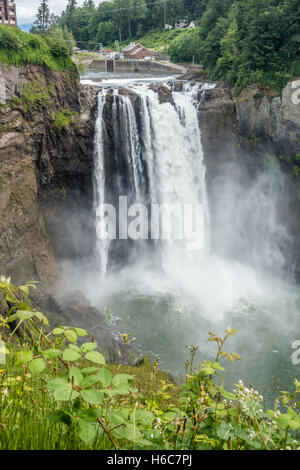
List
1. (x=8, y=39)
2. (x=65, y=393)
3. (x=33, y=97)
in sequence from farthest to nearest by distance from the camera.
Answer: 1. (x=33, y=97)
2. (x=8, y=39)
3. (x=65, y=393)

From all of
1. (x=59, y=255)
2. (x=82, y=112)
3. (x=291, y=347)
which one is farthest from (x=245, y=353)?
(x=82, y=112)

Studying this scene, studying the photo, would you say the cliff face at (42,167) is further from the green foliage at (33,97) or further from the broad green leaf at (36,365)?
the broad green leaf at (36,365)

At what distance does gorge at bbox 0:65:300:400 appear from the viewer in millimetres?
13685

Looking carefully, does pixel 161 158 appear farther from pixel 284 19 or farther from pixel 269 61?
pixel 284 19

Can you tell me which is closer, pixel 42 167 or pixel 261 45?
pixel 42 167

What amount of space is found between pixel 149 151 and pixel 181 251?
5.56m

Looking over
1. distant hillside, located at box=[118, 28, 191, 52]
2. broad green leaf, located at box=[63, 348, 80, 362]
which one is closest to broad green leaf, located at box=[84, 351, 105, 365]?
broad green leaf, located at box=[63, 348, 80, 362]

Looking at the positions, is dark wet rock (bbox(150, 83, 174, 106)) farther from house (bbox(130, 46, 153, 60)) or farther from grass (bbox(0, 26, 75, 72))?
house (bbox(130, 46, 153, 60))

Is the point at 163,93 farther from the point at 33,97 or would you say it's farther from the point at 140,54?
the point at 140,54

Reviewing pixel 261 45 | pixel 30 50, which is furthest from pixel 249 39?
pixel 30 50

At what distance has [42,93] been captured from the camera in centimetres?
1491

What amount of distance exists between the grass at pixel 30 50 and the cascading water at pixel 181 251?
2433 millimetres

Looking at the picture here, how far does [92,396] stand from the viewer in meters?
1.59

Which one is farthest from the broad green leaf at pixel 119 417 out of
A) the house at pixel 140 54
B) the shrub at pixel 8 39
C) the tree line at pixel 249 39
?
the house at pixel 140 54
